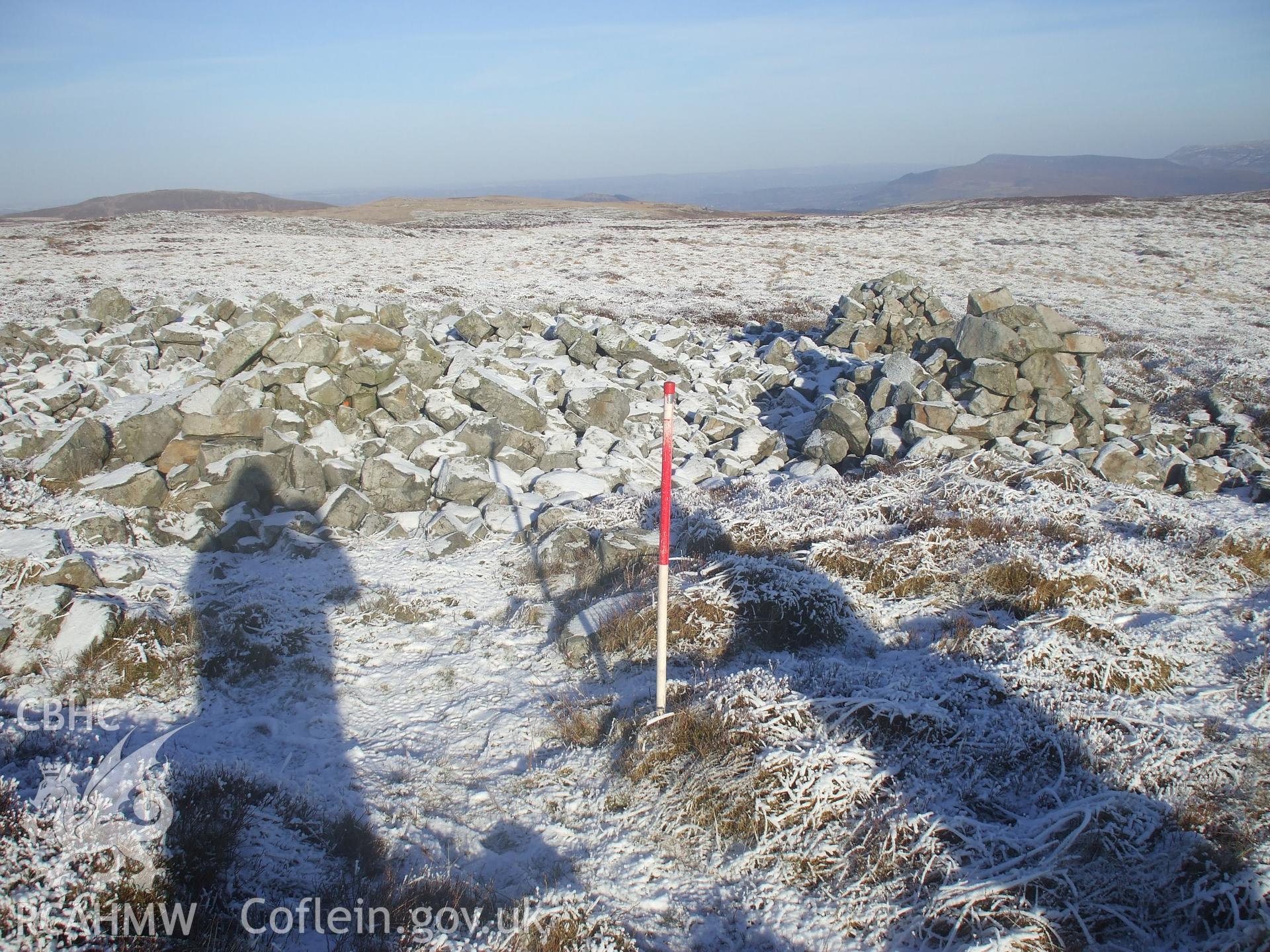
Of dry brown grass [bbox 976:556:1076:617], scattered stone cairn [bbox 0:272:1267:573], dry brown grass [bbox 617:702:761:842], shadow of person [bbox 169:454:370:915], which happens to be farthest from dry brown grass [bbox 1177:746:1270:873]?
scattered stone cairn [bbox 0:272:1267:573]

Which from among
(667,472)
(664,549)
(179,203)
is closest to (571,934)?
(664,549)

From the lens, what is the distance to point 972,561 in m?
6.70

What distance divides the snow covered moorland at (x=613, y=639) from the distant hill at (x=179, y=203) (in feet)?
266

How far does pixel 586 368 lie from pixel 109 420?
274 inches

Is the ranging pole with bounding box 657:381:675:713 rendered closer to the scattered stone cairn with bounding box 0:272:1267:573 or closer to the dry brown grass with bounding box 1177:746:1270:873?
the scattered stone cairn with bounding box 0:272:1267:573

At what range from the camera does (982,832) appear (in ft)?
12.7

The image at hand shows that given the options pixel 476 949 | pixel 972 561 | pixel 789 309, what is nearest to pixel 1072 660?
pixel 972 561

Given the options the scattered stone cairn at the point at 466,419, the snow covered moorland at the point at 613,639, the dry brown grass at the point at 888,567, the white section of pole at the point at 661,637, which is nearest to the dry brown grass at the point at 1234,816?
the snow covered moorland at the point at 613,639

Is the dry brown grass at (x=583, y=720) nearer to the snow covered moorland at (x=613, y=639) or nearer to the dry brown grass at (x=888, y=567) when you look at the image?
the snow covered moorland at (x=613, y=639)

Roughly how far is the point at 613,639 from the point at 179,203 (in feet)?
374

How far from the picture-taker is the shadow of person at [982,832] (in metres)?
3.43

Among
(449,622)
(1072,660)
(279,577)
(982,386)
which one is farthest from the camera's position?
(982,386)

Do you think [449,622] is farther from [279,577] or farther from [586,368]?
[586,368]

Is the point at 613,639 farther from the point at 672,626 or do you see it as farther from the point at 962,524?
the point at 962,524
